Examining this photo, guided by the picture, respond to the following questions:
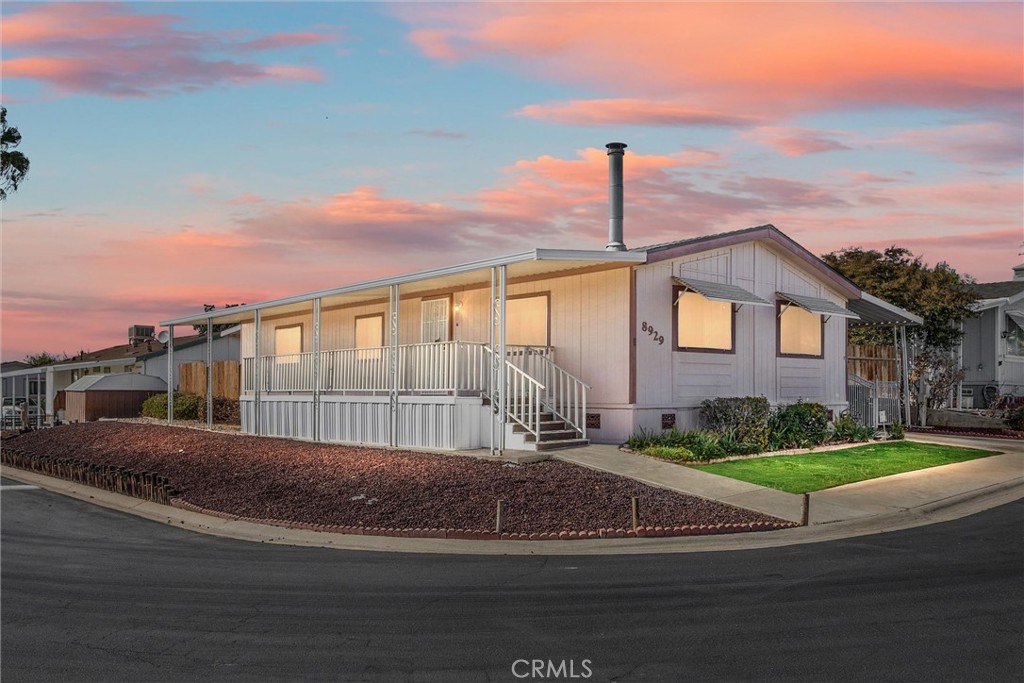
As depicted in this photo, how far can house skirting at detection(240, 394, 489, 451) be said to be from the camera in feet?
55.8

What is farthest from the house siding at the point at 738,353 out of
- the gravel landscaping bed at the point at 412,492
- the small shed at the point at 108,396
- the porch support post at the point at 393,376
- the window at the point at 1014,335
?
the small shed at the point at 108,396

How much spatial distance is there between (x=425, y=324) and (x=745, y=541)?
1315 centimetres

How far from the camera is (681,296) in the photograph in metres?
18.1

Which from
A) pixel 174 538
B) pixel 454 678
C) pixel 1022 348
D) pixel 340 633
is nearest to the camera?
pixel 454 678

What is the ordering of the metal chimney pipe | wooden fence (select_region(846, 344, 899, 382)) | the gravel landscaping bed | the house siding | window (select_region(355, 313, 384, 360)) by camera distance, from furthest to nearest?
wooden fence (select_region(846, 344, 899, 382)), window (select_region(355, 313, 384, 360)), the metal chimney pipe, the house siding, the gravel landscaping bed

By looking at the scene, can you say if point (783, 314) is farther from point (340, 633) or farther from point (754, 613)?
point (340, 633)

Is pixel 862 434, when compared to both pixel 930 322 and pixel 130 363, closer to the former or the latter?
pixel 930 322

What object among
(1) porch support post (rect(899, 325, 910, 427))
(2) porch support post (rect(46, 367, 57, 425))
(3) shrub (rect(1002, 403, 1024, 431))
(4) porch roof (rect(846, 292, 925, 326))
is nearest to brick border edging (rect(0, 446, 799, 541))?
(4) porch roof (rect(846, 292, 925, 326))

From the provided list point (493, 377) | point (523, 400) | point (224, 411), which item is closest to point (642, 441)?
point (523, 400)

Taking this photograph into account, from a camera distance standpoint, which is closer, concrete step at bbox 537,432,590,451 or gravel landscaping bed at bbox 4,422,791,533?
gravel landscaping bed at bbox 4,422,791,533

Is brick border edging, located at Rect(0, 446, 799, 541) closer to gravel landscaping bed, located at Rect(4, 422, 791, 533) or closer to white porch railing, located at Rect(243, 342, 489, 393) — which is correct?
gravel landscaping bed, located at Rect(4, 422, 791, 533)

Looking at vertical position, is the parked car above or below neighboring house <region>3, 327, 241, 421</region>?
below

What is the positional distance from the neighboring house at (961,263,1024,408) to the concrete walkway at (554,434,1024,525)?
1795 centimetres

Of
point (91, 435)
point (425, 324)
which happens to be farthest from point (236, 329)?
point (425, 324)
